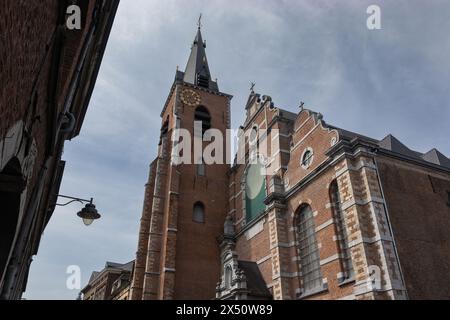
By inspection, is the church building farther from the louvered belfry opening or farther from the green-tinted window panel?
the louvered belfry opening

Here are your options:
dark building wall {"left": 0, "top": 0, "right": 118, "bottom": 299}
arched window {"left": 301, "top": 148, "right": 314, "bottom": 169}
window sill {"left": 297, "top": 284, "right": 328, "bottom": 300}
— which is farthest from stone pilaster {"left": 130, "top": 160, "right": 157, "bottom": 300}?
dark building wall {"left": 0, "top": 0, "right": 118, "bottom": 299}

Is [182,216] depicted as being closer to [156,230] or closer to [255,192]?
Result: [156,230]

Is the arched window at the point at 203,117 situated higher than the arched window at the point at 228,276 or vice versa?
the arched window at the point at 203,117

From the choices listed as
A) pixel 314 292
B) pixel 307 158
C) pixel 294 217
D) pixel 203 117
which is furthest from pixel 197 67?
pixel 314 292

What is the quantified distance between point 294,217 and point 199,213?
9.60 metres

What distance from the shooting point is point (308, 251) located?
1603 centimetres

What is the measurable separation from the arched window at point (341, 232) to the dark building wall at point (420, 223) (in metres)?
1.92

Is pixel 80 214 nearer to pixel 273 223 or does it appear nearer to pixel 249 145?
pixel 273 223

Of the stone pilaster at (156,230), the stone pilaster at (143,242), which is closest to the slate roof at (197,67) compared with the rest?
the stone pilaster at (156,230)

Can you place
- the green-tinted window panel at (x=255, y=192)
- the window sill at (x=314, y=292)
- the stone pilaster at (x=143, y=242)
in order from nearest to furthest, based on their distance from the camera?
the window sill at (x=314, y=292), the green-tinted window panel at (x=255, y=192), the stone pilaster at (x=143, y=242)

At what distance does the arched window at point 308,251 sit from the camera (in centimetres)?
1517

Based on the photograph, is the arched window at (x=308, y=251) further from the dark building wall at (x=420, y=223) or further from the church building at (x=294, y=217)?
the dark building wall at (x=420, y=223)

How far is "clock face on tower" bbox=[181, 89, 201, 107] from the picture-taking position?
1185 inches
